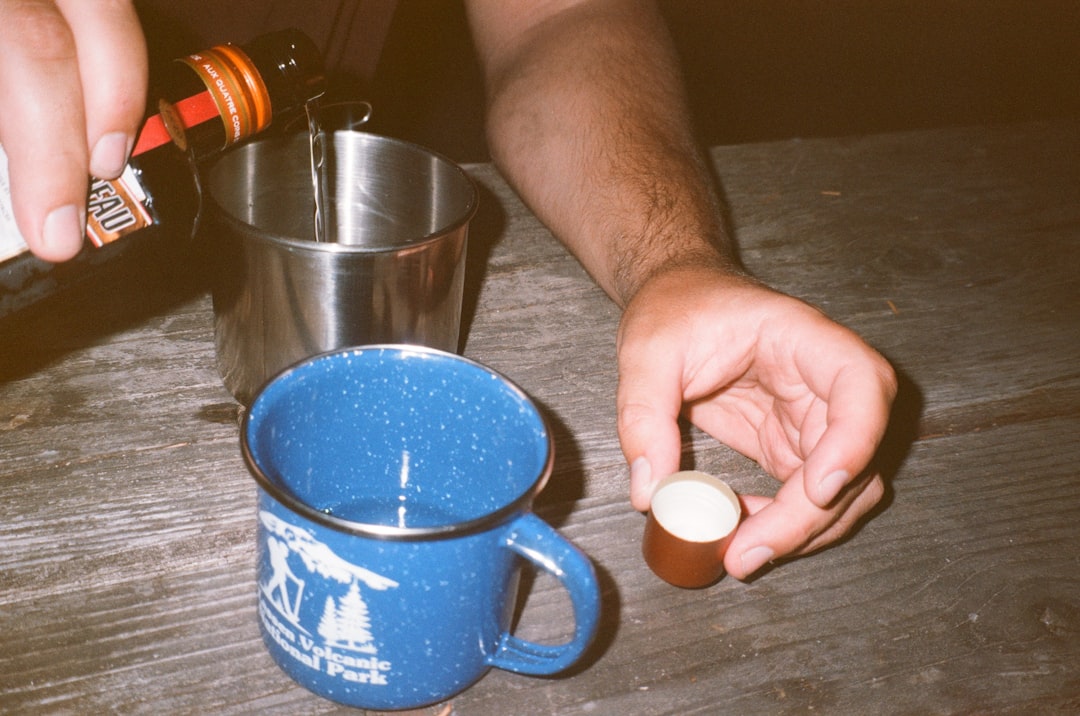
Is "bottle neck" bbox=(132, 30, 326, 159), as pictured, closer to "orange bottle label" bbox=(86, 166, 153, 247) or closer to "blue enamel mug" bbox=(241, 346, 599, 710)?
"orange bottle label" bbox=(86, 166, 153, 247)

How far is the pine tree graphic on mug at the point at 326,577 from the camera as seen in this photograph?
0.46 metres

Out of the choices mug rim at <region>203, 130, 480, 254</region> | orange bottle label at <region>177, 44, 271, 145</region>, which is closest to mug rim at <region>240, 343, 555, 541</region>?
mug rim at <region>203, 130, 480, 254</region>

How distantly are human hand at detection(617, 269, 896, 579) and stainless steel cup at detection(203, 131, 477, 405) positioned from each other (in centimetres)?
18

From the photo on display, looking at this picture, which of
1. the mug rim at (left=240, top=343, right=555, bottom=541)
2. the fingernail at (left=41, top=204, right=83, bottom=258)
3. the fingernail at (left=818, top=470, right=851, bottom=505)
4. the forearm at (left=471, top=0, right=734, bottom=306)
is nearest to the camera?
the mug rim at (left=240, top=343, right=555, bottom=541)

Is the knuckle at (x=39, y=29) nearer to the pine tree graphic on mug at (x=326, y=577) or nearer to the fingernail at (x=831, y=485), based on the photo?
the pine tree graphic on mug at (x=326, y=577)

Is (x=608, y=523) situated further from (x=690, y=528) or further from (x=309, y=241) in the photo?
(x=309, y=241)

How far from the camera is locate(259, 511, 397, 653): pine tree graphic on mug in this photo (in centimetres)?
46

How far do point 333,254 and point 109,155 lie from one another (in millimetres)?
154

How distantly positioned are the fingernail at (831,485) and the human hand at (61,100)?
0.53 meters

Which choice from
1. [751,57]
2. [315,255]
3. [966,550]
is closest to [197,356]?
[315,255]

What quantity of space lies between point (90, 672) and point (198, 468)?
186 millimetres

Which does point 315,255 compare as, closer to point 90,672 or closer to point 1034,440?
point 90,672

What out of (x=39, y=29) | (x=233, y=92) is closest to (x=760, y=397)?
(x=233, y=92)

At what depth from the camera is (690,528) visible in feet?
2.18
